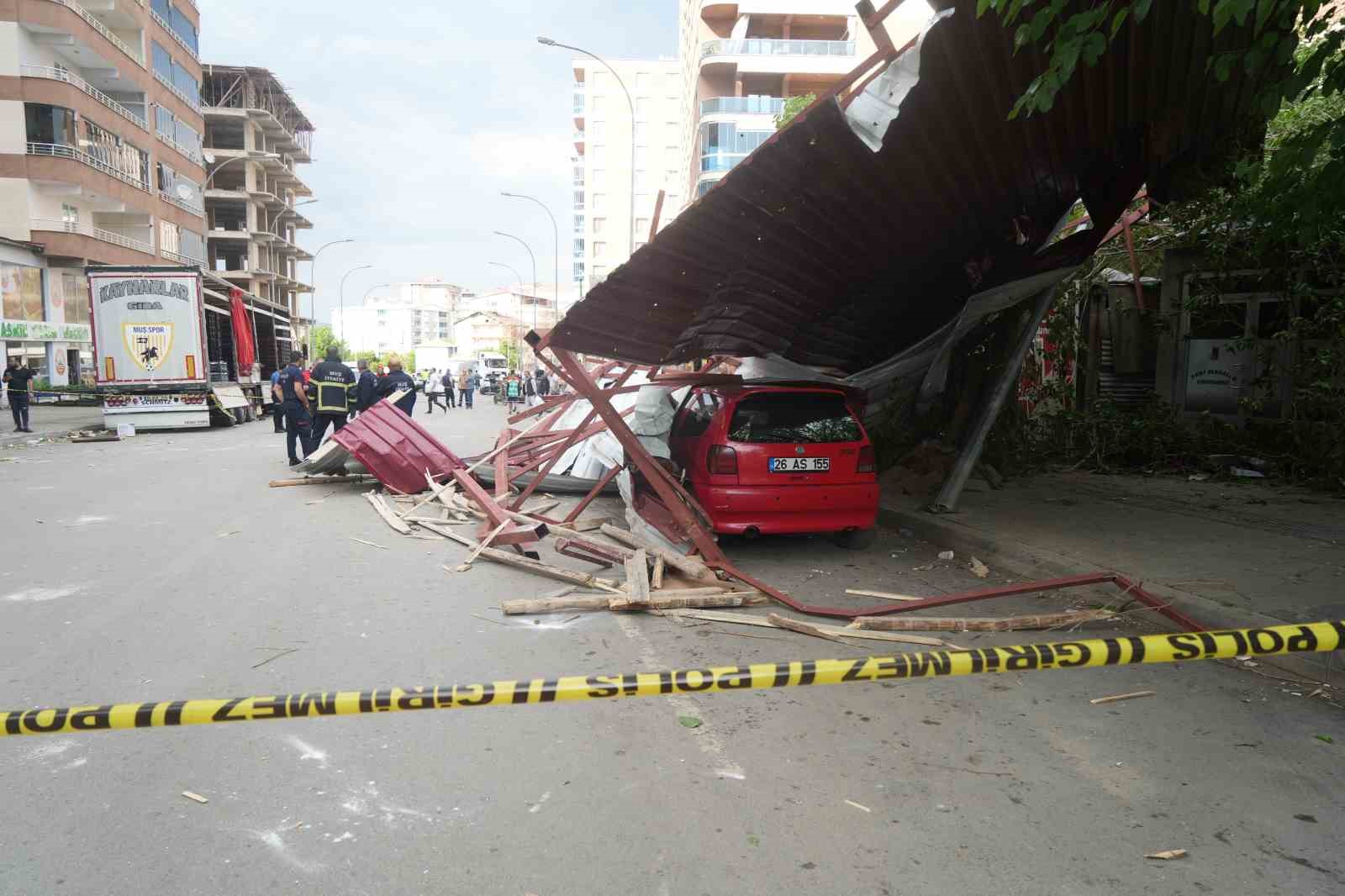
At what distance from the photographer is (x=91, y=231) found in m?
36.5

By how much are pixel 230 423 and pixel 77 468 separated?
1081 centimetres

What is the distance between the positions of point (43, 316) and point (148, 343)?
1793 centimetres

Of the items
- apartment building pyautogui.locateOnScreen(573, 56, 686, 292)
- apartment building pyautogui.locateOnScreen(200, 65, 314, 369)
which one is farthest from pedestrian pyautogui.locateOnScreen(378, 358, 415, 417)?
apartment building pyautogui.locateOnScreen(573, 56, 686, 292)

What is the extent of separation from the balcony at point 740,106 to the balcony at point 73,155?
3103 cm

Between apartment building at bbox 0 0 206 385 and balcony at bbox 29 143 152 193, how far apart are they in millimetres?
47

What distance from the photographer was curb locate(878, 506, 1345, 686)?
4.43 m

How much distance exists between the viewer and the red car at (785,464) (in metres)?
7.01

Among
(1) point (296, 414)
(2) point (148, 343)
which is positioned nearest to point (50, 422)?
(2) point (148, 343)

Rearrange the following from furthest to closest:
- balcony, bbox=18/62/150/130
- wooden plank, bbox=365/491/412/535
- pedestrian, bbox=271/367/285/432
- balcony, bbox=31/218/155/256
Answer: balcony, bbox=31/218/155/256
balcony, bbox=18/62/150/130
pedestrian, bbox=271/367/285/432
wooden plank, bbox=365/491/412/535

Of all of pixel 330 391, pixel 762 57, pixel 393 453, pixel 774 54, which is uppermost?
pixel 774 54

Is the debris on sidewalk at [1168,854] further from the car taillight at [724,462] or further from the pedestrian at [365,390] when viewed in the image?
the pedestrian at [365,390]

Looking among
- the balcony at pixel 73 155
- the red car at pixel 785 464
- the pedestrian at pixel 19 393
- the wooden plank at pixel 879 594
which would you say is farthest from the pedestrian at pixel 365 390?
the balcony at pixel 73 155

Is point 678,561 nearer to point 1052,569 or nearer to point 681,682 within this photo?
point 1052,569

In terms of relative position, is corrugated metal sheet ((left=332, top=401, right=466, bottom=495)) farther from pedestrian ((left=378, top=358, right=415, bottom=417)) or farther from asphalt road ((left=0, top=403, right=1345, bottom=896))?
asphalt road ((left=0, top=403, right=1345, bottom=896))
